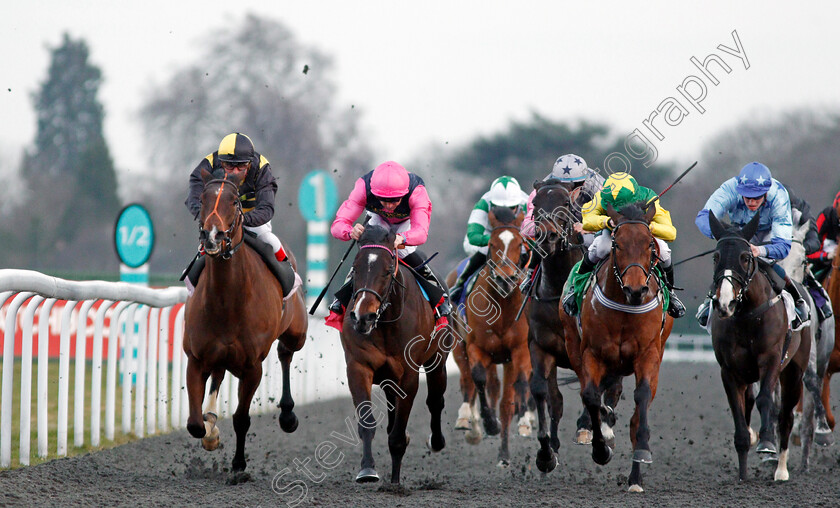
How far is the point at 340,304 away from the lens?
6.39m

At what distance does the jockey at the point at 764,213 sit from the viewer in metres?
6.78

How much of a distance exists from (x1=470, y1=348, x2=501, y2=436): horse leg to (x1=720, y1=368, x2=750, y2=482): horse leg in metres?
1.95

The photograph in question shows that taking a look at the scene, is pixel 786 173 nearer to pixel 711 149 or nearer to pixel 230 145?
pixel 711 149

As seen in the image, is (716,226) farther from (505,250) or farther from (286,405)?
(286,405)

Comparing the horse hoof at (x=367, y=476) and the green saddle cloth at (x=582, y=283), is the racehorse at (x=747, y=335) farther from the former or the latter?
the horse hoof at (x=367, y=476)

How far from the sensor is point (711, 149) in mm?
36344

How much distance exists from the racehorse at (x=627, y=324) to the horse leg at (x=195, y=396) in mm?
2293

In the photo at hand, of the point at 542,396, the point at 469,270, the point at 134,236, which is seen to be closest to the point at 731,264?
the point at 542,396

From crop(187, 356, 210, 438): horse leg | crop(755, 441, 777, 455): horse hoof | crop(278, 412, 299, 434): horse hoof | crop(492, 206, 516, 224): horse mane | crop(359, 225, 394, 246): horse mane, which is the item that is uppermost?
crop(492, 206, 516, 224): horse mane

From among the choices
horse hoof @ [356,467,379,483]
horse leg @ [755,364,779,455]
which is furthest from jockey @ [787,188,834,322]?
horse hoof @ [356,467,379,483]

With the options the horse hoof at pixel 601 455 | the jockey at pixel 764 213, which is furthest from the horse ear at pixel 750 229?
the horse hoof at pixel 601 455

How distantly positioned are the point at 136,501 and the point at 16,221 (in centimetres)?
3238

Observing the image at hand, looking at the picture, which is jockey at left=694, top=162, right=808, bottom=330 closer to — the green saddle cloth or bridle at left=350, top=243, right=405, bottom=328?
the green saddle cloth

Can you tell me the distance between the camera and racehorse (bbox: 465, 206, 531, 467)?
7.89 m
